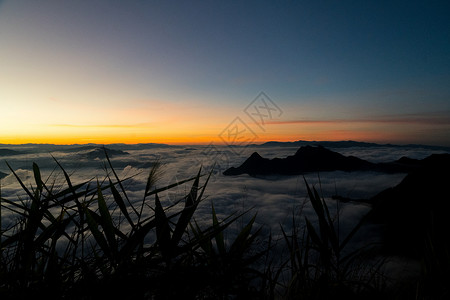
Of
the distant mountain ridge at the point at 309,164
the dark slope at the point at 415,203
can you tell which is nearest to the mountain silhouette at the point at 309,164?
the distant mountain ridge at the point at 309,164

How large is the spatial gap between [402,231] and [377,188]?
105ft

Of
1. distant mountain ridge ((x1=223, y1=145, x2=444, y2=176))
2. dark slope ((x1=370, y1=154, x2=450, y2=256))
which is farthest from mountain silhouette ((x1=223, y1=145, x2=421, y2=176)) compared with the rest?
dark slope ((x1=370, y1=154, x2=450, y2=256))

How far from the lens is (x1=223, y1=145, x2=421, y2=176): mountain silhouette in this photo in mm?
43656

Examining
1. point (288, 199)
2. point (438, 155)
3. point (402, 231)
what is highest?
point (438, 155)

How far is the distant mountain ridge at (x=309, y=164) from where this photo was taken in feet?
143

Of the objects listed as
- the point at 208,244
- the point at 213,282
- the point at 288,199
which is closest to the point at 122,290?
the point at 213,282

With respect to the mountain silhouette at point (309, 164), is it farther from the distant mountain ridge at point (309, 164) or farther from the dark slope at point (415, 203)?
the dark slope at point (415, 203)

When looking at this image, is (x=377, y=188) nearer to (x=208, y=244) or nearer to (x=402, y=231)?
(x=402, y=231)

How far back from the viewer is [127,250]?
3.26ft

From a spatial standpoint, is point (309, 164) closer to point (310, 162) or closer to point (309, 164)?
point (309, 164)

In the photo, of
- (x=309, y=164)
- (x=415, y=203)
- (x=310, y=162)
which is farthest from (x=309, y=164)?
(x=415, y=203)

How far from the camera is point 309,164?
4453 centimetres

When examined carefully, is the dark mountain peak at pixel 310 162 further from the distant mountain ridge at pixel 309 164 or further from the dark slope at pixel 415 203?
the dark slope at pixel 415 203

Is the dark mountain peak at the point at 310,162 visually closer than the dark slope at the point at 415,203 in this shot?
No
